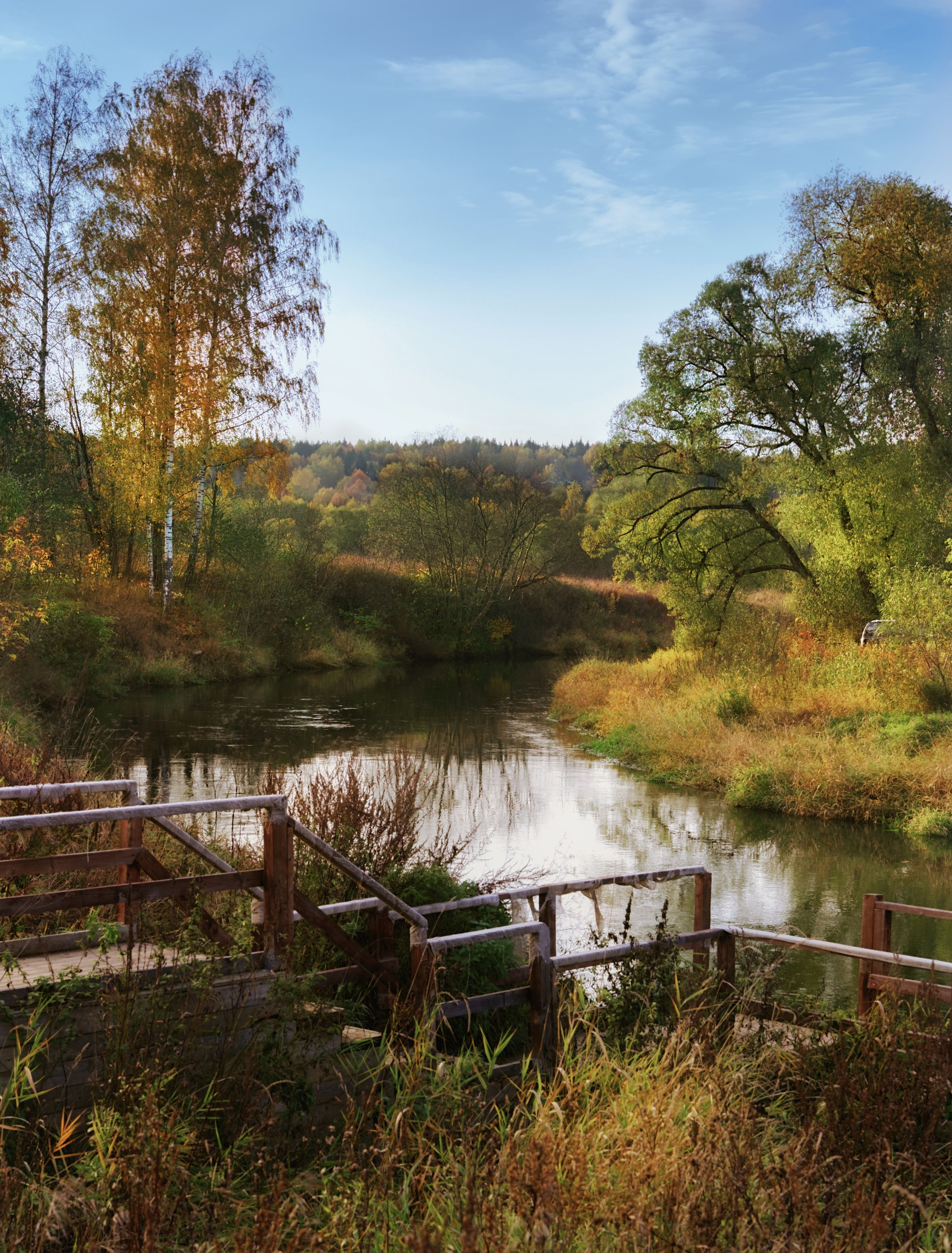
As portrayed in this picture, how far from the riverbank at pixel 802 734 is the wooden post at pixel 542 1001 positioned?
37.4 ft

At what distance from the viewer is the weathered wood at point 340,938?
5.31 meters

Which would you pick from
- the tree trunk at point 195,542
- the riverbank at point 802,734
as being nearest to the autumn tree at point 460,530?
the tree trunk at point 195,542

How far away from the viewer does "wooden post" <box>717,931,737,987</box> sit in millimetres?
6816

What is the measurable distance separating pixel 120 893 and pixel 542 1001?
7.81 ft

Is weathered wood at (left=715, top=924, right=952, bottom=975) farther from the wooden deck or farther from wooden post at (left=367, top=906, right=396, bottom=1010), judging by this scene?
the wooden deck

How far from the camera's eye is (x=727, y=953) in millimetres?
6879

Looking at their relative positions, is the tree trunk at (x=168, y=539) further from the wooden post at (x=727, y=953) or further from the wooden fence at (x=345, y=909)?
the wooden post at (x=727, y=953)

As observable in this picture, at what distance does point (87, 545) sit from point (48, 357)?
5.90 m

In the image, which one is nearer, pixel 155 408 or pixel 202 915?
pixel 202 915

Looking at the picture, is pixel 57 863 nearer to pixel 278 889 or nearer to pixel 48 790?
pixel 48 790

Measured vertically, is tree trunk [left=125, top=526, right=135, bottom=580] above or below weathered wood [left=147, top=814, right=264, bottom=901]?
above

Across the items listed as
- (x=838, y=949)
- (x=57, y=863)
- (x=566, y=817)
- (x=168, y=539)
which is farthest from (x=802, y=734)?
(x=168, y=539)

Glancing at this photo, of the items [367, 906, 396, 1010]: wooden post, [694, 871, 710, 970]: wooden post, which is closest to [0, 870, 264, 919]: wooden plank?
[367, 906, 396, 1010]: wooden post

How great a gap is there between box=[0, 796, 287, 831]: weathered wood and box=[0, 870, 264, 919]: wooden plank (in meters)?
0.31
